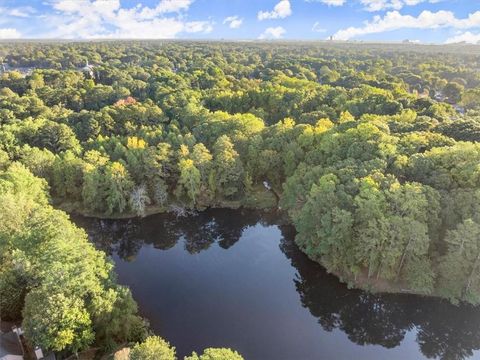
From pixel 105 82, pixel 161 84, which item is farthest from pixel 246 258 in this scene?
pixel 105 82

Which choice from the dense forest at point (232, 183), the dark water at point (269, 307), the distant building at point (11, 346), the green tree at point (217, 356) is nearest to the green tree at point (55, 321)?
the dense forest at point (232, 183)

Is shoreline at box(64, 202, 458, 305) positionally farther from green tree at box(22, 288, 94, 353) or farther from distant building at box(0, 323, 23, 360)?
green tree at box(22, 288, 94, 353)


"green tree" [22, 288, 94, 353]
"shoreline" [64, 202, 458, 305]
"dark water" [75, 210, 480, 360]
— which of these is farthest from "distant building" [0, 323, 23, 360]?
"shoreline" [64, 202, 458, 305]

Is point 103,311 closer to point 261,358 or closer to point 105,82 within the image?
point 261,358

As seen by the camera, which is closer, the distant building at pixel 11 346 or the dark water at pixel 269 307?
the distant building at pixel 11 346

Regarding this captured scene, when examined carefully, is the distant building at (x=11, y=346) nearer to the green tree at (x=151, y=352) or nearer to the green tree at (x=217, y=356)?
the green tree at (x=151, y=352)

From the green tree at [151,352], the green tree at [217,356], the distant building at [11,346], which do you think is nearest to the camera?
the green tree at [217,356]
